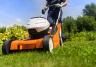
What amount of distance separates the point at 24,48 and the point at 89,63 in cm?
280

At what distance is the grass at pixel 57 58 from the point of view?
8.39 m

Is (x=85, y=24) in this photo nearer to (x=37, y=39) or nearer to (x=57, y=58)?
(x=37, y=39)

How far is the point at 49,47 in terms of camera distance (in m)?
10.2

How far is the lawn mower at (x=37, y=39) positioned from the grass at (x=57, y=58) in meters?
0.22

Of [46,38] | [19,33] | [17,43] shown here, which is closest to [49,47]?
[46,38]

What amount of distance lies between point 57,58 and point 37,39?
1551 millimetres

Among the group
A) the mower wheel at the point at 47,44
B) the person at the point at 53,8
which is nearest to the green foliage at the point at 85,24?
the person at the point at 53,8

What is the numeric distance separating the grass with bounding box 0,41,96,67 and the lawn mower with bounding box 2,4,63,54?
0.22 metres

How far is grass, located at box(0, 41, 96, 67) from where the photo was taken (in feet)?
27.5

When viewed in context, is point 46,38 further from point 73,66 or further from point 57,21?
point 73,66

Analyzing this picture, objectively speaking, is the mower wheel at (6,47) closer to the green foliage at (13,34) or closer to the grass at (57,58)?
the grass at (57,58)

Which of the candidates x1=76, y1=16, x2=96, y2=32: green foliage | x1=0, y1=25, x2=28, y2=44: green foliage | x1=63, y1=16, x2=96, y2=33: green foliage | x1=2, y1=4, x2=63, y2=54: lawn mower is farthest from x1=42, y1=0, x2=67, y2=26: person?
x1=76, y1=16, x2=96, y2=32: green foliage

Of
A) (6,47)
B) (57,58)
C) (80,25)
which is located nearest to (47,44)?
(57,58)

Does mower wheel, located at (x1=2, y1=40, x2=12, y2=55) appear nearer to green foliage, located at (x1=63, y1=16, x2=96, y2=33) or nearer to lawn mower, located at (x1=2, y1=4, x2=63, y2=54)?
lawn mower, located at (x1=2, y1=4, x2=63, y2=54)
